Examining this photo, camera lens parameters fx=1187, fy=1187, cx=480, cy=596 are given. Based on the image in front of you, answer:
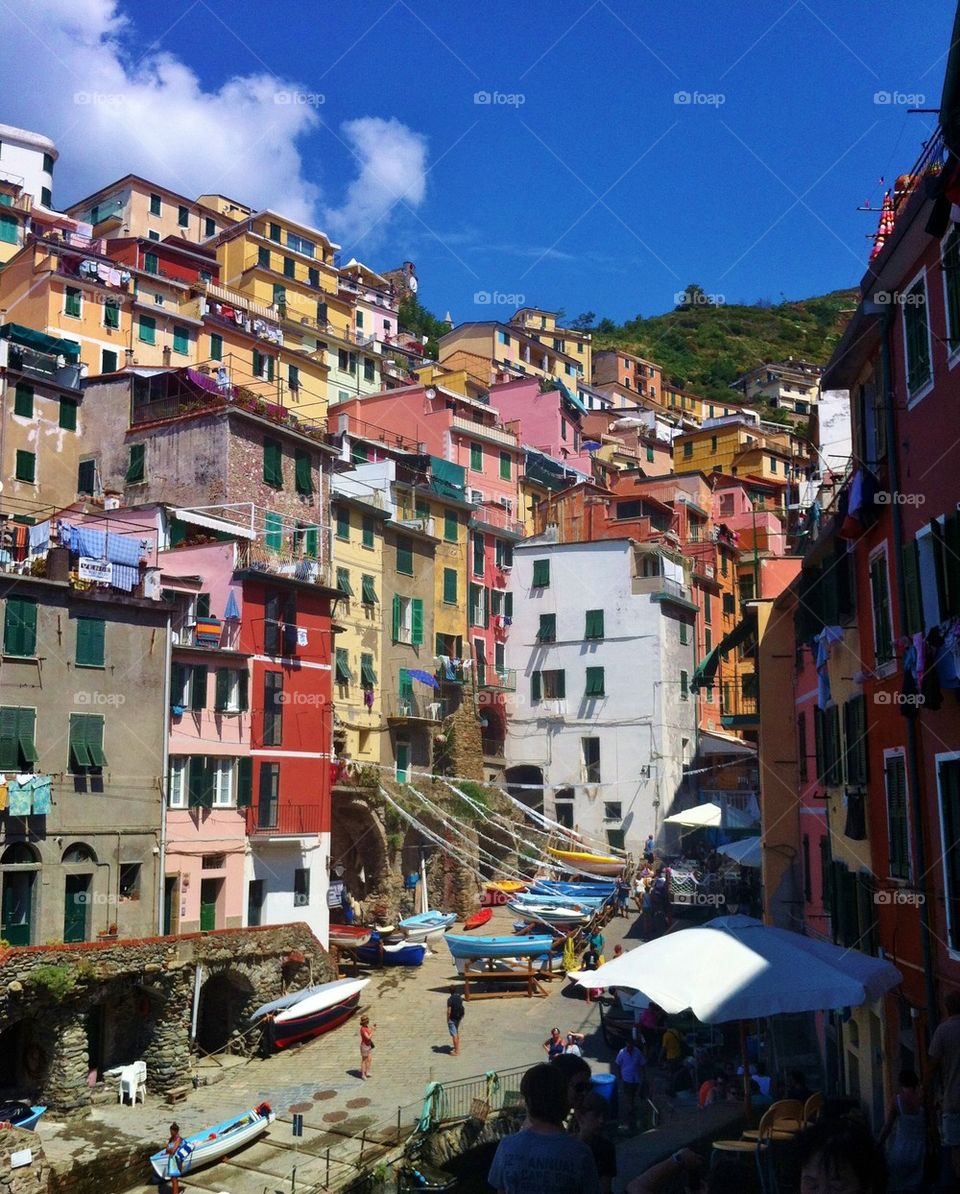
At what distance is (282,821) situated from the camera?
40469 mm

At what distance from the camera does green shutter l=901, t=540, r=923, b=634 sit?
16.7m

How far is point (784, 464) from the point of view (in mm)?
91688

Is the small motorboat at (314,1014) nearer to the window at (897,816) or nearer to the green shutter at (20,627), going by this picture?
the green shutter at (20,627)

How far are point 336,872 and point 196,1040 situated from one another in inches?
464

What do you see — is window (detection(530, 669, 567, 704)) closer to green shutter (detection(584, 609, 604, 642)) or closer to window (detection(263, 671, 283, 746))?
green shutter (detection(584, 609, 604, 642))

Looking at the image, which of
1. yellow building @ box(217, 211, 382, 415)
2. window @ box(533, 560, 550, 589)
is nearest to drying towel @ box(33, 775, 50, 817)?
window @ box(533, 560, 550, 589)

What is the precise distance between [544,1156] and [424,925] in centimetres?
3963

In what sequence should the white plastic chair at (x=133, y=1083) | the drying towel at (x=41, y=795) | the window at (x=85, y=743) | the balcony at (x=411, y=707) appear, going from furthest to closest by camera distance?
1. the balcony at (x=411, y=707)
2. the window at (x=85, y=743)
3. the drying towel at (x=41, y=795)
4. the white plastic chair at (x=133, y=1083)

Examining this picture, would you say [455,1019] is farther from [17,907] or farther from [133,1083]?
[17,907]

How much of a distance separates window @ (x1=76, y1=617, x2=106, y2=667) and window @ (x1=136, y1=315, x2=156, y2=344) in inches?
1313

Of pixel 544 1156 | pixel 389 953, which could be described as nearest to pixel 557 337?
pixel 389 953

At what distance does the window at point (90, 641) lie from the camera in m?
34.1

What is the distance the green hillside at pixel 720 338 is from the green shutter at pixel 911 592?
Result: 128512 mm

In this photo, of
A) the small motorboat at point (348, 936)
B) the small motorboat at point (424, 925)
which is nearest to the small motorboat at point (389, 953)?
the small motorboat at point (348, 936)
